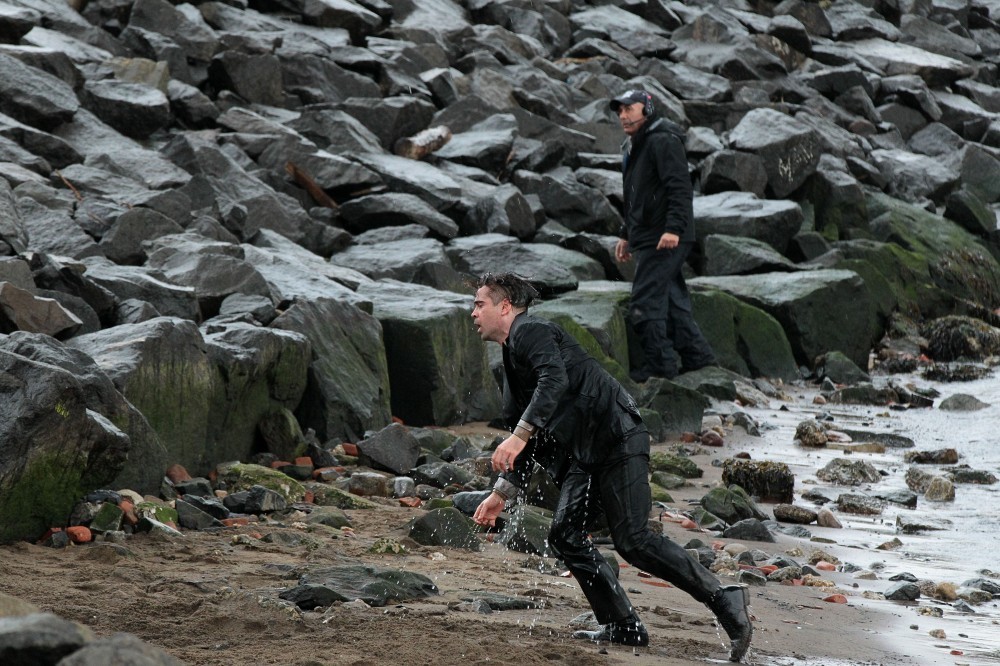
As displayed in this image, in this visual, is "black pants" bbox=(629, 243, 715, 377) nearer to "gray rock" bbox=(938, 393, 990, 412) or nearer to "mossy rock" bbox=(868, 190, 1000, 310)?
"gray rock" bbox=(938, 393, 990, 412)

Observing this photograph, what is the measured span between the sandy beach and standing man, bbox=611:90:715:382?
4538 millimetres

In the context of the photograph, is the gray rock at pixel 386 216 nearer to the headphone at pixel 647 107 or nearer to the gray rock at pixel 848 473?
the headphone at pixel 647 107

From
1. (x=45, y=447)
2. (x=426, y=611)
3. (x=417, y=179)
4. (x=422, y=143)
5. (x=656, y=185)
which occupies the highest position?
(x=656, y=185)

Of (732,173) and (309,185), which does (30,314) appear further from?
(732,173)

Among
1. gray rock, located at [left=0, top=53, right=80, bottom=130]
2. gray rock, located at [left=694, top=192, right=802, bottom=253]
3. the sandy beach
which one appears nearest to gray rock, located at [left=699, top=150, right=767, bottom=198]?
gray rock, located at [left=694, top=192, right=802, bottom=253]

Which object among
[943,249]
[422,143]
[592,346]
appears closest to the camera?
[592,346]

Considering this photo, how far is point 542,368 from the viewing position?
4.95 m

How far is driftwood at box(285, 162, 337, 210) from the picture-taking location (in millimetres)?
13406

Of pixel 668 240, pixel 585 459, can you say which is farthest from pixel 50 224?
pixel 585 459

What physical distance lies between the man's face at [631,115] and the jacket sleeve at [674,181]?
0.37 meters

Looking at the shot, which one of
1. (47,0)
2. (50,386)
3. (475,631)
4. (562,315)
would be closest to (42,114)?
(47,0)

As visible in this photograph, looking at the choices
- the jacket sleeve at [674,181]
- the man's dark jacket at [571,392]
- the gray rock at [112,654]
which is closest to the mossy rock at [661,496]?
the man's dark jacket at [571,392]

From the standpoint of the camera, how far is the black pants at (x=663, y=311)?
1138 cm

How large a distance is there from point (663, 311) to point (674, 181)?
124 cm
